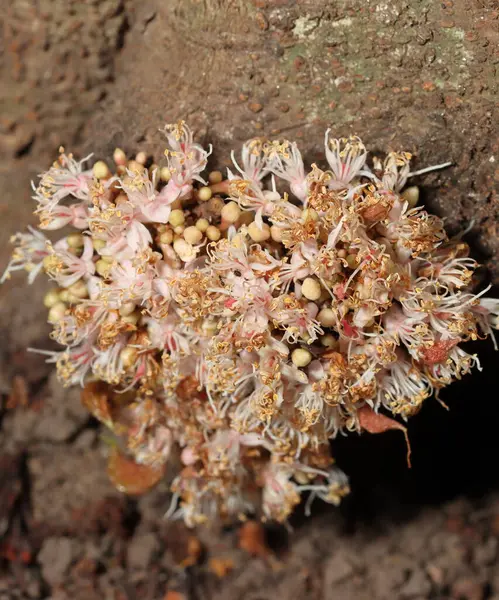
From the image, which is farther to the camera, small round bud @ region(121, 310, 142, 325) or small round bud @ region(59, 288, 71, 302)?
small round bud @ region(59, 288, 71, 302)

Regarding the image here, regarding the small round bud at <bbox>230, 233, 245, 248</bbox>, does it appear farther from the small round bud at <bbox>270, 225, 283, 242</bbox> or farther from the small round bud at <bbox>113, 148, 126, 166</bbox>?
the small round bud at <bbox>113, 148, 126, 166</bbox>

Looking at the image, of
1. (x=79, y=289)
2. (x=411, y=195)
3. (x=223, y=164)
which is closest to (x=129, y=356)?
(x=79, y=289)

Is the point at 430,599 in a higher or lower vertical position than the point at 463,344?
lower

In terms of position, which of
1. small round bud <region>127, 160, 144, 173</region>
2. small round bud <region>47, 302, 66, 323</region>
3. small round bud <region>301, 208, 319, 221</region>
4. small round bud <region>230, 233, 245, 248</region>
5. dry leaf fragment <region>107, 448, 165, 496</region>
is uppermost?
small round bud <region>127, 160, 144, 173</region>

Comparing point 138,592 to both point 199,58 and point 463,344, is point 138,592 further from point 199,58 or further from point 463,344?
point 199,58

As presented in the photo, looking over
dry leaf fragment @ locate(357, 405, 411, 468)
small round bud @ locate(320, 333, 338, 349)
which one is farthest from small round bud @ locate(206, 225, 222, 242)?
dry leaf fragment @ locate(357, 405, 411, 468)

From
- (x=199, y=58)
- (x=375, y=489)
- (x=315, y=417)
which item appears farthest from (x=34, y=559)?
(x=199, y=58)

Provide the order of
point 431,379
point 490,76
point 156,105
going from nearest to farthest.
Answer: point 490,76 → point 431,379 → point 156,105
